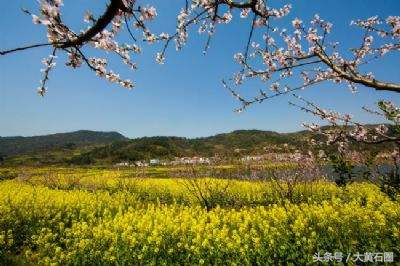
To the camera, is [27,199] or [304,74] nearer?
[304,74]

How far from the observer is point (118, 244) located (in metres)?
9.20

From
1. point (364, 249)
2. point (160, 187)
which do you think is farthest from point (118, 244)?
point (160, 187)

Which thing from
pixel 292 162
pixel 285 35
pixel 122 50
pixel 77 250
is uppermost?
pixel 285 35

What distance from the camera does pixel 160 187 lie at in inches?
968

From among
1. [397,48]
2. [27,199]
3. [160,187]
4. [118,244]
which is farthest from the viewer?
[160,187]

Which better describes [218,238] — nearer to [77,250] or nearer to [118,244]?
[118,244]

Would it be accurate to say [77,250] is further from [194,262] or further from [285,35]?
[285,35]

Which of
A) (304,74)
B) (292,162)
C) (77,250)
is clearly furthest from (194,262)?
(292,162)

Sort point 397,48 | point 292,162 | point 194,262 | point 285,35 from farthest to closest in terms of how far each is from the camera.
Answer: point 292,162 < point 194,262 < point 285,35 < point 397,48

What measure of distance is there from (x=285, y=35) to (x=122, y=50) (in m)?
3.22

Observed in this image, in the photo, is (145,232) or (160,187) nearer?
(145,232)

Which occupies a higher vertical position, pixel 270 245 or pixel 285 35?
pixel 285 35

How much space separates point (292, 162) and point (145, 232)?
11.6m

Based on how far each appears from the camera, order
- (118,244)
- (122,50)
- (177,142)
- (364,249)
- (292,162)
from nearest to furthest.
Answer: (122,50) < (364,249) < (118,244) < (292,162) < (177,142)
